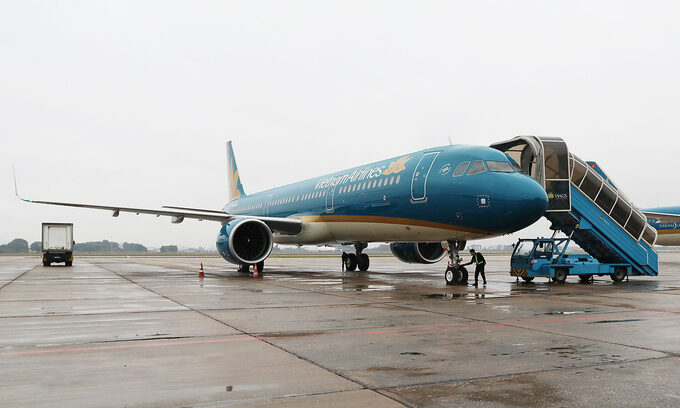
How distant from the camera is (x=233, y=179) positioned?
3556 cm

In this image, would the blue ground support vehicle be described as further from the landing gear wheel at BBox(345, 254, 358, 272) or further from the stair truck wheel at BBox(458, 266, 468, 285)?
the landing gear wheel at BBox(345, 254, 358, 272)

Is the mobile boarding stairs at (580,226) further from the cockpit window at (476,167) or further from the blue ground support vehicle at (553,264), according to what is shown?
the cockpit window at (476,167)

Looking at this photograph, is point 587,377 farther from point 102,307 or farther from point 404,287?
point 404,287

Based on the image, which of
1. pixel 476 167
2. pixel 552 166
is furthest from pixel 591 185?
pixel 476 167

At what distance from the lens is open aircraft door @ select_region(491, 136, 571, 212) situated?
15531 millimetres

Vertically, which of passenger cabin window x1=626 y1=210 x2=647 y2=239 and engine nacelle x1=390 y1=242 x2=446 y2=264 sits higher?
passenger cabin window x1=626 y1=210 x2=647 y2=239

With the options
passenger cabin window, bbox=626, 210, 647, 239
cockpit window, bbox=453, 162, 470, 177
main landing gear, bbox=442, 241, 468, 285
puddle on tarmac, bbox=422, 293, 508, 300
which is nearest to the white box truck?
main landing gear, bbox=442, 241, 468, 285

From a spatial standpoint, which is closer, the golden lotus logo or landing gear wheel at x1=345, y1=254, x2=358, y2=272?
the golden lotus logo

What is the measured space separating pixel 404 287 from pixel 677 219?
2527cm

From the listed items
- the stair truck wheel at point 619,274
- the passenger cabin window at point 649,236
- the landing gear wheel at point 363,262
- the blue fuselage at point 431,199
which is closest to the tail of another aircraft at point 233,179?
the landing gear wheel at point 363,262

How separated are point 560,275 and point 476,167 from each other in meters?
4.45

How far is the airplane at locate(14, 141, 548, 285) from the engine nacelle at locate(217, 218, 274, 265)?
43 millimetres

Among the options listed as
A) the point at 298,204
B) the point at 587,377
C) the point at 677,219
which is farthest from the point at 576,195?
the point at 677,219

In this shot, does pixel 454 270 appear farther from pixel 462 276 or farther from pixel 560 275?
pixel 560 275
